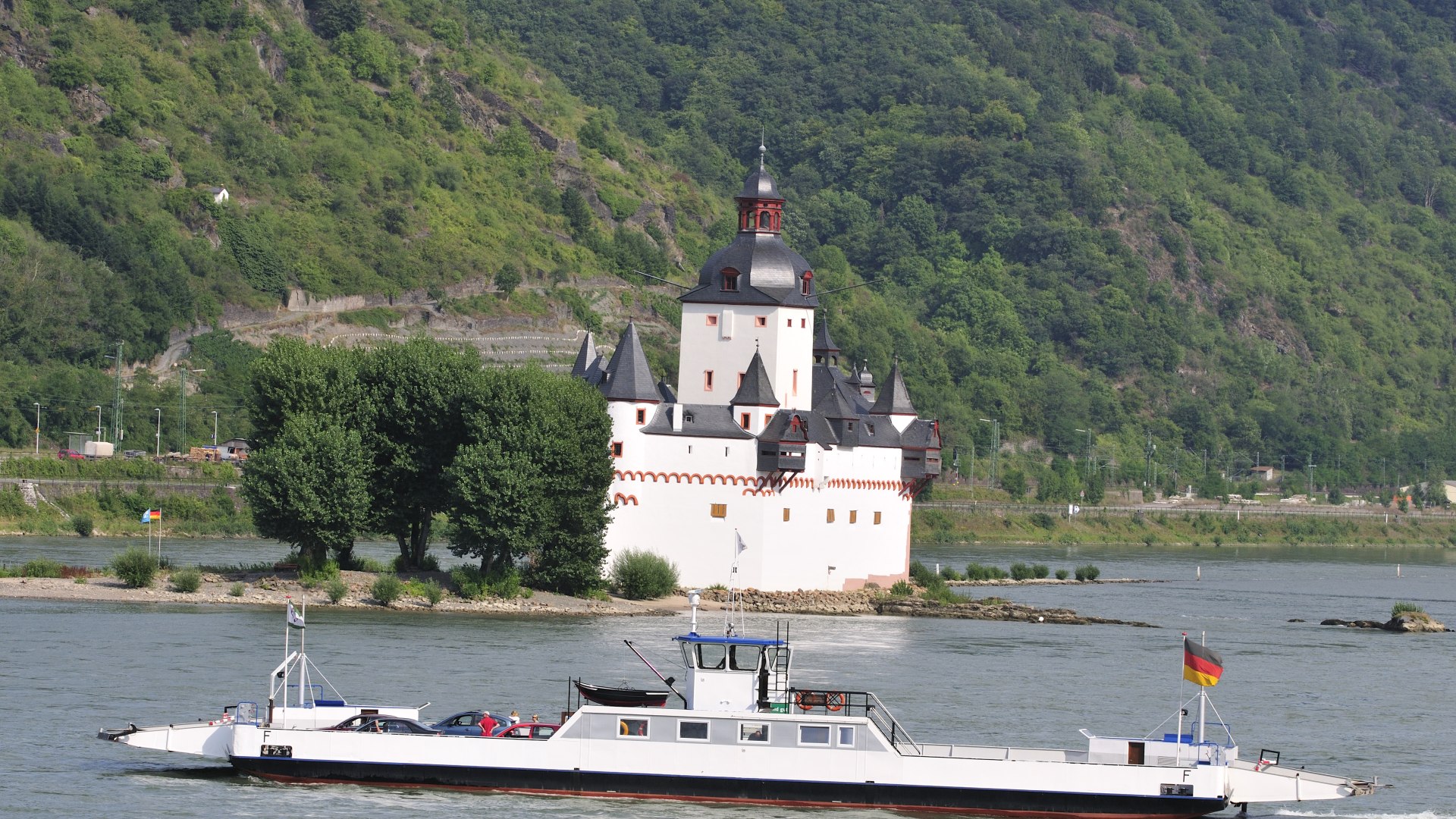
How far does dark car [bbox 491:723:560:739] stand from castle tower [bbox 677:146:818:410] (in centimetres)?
4685

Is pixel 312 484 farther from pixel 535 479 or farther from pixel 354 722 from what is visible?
pixel 354 722

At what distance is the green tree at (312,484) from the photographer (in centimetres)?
8725

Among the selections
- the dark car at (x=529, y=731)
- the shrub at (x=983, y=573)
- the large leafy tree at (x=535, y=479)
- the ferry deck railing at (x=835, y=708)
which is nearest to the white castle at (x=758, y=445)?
the large leafy tree at (x=535, y=479)

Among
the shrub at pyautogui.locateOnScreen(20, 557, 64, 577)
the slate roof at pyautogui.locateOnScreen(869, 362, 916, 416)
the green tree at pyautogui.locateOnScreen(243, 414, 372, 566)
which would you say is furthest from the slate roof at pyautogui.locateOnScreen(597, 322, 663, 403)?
the shrub at pyautogui.locateOnScreen(20, 557, 64, 577)

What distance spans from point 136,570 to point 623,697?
3787cm

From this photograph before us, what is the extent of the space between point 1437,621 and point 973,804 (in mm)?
62395

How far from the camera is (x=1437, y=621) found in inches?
4250

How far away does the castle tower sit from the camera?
99.7m

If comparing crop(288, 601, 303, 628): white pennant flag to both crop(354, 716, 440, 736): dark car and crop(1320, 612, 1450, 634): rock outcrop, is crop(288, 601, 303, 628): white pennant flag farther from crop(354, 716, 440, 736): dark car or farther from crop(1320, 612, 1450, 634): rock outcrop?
crop(1320, 612, 1450, 634): rock outcrop

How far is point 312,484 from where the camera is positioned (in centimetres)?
8719

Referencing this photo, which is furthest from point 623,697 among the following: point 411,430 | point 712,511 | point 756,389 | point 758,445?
point 756,389

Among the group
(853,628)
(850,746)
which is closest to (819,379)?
(853,628)

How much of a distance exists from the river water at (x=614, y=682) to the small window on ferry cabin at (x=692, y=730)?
1.61 metres

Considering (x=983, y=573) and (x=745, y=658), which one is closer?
(x=745, y=658)
